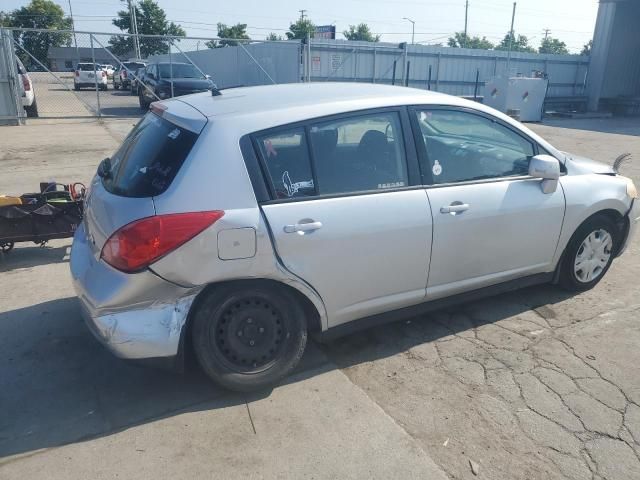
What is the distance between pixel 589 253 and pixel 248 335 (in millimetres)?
2989

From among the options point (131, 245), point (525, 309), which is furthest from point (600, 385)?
point (131, 245)

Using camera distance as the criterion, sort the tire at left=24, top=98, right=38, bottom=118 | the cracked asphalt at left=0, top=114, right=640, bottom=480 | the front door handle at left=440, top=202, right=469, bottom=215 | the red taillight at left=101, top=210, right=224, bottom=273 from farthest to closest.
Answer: the tire at left=24, top=98, right=38, bottom=118 → the front door handle at left=440, top=202, right=469, bottom=215 → the red taillight at left=101, top=210, right=224, bottom=273 → the cracked asphalt at left=0, top=114, right=640, bottom=480

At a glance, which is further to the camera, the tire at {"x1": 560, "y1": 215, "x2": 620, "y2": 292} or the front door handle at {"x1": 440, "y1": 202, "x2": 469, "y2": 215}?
the tire at {"x1": 560, "y1": 215, "x2": 620, "y2": 292}

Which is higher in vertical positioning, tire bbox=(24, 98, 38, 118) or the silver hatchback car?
the silver hatchback car

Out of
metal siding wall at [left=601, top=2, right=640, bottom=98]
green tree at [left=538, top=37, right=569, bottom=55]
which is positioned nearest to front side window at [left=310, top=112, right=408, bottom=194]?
metal siding wall at [left=601, top=2, right=640, bottom=98]

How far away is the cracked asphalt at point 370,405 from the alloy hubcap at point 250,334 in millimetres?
243

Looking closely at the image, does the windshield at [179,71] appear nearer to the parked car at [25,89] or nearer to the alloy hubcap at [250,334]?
the parked car at [25,89]

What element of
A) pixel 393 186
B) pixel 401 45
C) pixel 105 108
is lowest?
pixel 105 108

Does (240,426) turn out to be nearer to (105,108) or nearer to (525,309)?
(525,309)

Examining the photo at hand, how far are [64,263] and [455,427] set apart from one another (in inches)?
159

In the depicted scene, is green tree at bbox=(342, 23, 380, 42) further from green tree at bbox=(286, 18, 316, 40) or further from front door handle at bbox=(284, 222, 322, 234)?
front door handle at bbox=(284, 222, 322, 234)

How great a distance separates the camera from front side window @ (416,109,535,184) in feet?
11.5

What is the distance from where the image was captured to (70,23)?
A: 7838 cm

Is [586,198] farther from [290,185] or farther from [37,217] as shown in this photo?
[37,217]
